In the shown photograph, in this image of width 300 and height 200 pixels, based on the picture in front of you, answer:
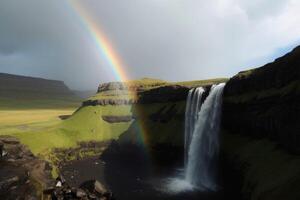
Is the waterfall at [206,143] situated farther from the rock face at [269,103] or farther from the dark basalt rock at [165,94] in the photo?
the dark basalt rock at [165,94]

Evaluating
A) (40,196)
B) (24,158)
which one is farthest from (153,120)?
(40,196)

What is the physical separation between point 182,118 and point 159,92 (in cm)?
3185

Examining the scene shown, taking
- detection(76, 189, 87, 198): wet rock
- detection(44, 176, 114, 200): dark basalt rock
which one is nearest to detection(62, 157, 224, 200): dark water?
detection(44, 176, 114, 200): dark basalt rock

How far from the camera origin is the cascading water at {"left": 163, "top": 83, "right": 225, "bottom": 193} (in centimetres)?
9938

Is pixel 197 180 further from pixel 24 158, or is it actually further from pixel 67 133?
pixel 67 133

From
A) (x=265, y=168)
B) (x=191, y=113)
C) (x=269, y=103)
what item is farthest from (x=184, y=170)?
(x=265, y=168)

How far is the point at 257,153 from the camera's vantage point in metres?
85.1

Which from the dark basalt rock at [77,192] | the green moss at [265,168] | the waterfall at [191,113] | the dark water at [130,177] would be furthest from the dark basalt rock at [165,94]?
the dark basalt rock at [77,192]

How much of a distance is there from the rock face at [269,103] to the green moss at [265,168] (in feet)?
9.53

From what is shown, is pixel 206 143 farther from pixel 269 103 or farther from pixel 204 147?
pixel 269 103

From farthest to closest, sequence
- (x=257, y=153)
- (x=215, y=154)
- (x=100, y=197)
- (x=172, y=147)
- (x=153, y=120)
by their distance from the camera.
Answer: (x=153, y=120)
(x=172, y=147)
(x=215, y=154)
(x=257, y=153)
(x=100, y=197)

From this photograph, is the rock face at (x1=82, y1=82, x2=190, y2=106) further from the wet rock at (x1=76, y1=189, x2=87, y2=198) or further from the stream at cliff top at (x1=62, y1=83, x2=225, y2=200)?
the wet rock at (x1=76, y1=189, x2=87, y2=198)

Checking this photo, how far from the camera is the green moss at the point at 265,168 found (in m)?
59.3

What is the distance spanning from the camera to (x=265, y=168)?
246ft
